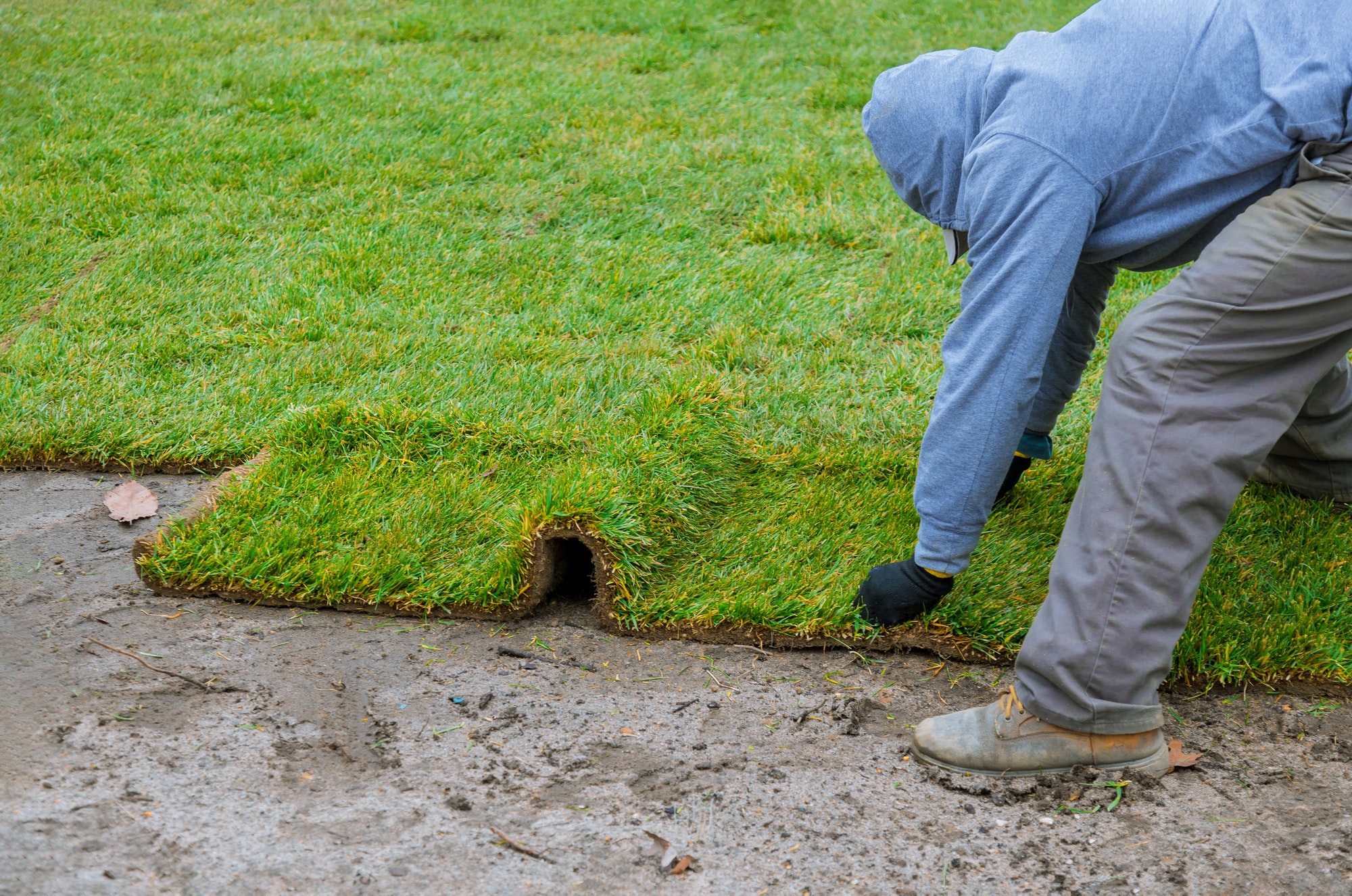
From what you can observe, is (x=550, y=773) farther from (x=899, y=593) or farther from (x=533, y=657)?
(x=899, y=593)

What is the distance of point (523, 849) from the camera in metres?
2.09

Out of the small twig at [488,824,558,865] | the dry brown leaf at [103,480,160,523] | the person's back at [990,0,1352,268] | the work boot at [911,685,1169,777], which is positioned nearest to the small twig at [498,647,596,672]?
the small twig at [488,824,558,865]

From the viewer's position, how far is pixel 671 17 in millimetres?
8023

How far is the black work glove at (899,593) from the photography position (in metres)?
2.69

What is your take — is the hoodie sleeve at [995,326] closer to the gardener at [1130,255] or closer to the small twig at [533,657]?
the gardener at [1130,255]

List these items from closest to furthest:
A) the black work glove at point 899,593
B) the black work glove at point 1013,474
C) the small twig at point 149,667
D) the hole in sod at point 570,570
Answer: the small twig at point 149,667, the black work glove at point 899,593, the hole in sod at point 570,570, the black work glove at point 1013,474

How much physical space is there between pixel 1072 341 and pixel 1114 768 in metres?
1.31

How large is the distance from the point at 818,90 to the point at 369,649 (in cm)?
500

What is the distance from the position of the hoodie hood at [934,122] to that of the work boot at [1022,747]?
1.08 meters

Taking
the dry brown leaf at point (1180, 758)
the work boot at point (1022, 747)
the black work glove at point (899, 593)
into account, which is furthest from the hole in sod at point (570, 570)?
the dry brown leaf at point (1180, 758)

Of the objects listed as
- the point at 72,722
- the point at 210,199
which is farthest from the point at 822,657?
the point at 210,199

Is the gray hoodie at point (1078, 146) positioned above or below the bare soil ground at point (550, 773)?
above

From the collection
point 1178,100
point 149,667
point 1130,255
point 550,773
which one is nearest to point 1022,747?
point 550,773

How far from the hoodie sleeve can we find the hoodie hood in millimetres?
87
